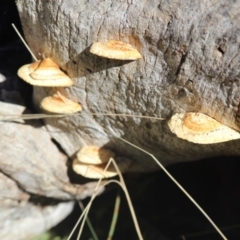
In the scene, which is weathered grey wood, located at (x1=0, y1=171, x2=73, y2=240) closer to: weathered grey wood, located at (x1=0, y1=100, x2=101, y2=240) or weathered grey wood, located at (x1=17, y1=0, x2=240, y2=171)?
weathered grey wood, located at (x1=0, y1=100, x2=101, y2=240)

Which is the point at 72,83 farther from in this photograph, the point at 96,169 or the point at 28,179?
the point at 28,179

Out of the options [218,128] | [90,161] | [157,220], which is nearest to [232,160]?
[157,220]

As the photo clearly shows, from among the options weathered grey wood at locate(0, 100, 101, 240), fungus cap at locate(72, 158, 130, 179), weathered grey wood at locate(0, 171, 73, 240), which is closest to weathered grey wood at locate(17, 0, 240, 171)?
fungus cap at locate(72, 158, 130, 179)

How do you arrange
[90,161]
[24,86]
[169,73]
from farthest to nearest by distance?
[24,86] → [90,161] → [169,73]

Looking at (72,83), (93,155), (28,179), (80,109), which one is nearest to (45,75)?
(72,83)

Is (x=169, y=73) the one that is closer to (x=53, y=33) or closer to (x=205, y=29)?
(x=205, y=29)
